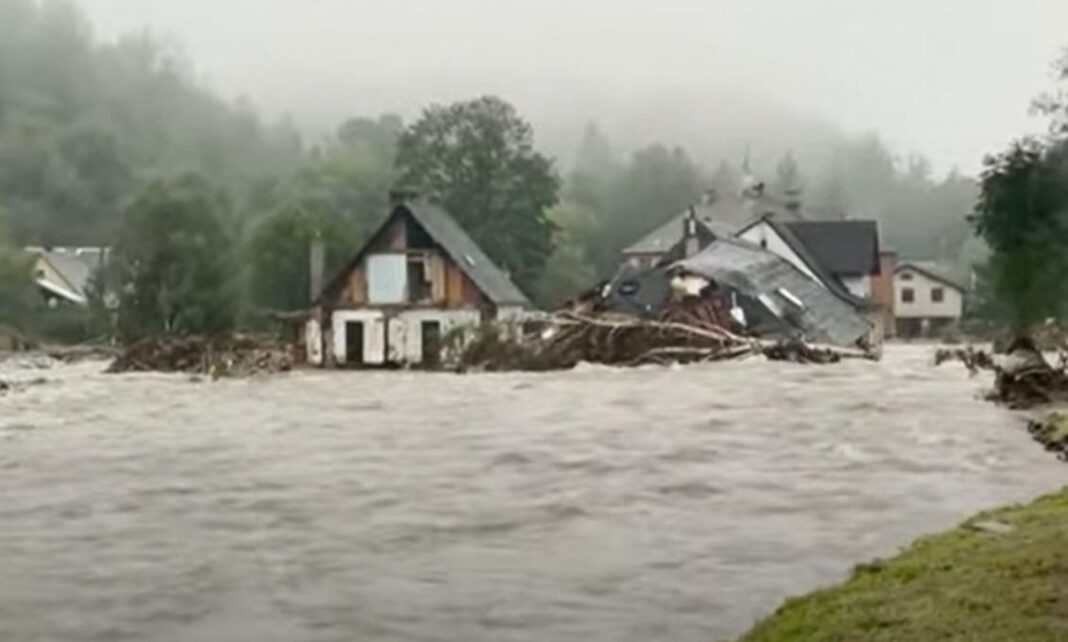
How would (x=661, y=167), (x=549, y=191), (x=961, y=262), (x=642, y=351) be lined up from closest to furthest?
(x=642, y=351) < (x=549, y=191) < (x=961, y=262) < (x=661, y=167)

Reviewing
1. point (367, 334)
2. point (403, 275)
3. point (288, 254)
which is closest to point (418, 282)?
point (403, 275)

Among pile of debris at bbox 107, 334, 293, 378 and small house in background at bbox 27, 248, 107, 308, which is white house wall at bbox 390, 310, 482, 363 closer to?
pile of debris at bbox 107, 334, 293, 378

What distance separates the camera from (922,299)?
268ft

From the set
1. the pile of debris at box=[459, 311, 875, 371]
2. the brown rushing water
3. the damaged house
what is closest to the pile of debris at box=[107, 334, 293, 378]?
the pile of debris at box=[459, 311, 875, 371]

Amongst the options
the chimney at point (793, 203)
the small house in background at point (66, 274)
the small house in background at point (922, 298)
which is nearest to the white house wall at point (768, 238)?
the chimney at point (793, 203)

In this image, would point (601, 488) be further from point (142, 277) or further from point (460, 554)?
point (142, 277)

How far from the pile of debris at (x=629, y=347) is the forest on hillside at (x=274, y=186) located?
25.8 ft

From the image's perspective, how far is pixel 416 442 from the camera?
67.4ft

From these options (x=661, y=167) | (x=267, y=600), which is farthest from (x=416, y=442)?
(x=661, y=167)

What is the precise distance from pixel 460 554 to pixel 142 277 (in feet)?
161

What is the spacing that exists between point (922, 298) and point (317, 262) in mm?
33603

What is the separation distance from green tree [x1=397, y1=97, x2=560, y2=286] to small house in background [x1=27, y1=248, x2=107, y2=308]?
14.0 meters

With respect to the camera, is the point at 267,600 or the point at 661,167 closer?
the point at 267,600

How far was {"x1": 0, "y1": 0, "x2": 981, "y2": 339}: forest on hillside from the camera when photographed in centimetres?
6731
